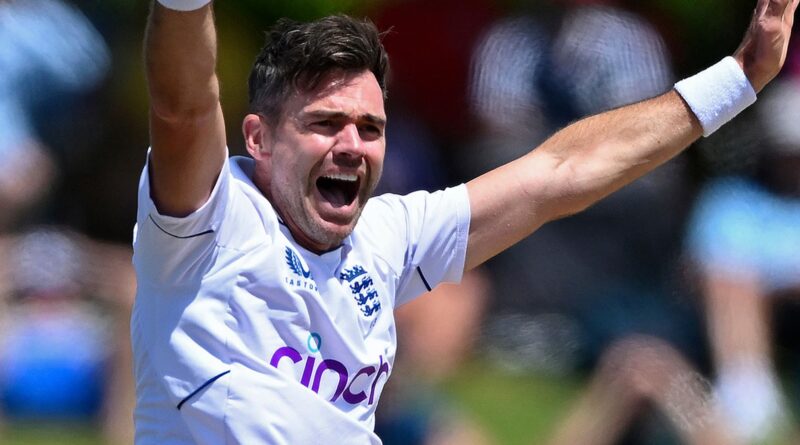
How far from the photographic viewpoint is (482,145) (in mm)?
5637

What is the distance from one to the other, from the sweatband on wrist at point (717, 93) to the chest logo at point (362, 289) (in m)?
0.95

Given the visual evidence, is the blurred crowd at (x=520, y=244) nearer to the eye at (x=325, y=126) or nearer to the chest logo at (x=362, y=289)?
the chest logo at (x=362, y=289)

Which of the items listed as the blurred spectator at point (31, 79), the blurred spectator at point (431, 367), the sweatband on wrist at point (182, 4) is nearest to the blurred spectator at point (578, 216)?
the blurred spectator at point (431, 367)

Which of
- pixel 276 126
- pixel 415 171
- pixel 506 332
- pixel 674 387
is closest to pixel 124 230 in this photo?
pixel 415 171

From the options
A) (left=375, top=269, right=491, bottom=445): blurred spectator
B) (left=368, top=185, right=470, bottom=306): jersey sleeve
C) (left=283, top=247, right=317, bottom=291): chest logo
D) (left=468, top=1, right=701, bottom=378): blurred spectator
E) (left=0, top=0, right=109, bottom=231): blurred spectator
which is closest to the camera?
(left=283, top=247, right=317, bottom=291): chest logo

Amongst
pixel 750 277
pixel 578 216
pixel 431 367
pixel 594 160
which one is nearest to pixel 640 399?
pixel 750 277

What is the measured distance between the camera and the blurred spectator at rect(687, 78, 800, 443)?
513cm

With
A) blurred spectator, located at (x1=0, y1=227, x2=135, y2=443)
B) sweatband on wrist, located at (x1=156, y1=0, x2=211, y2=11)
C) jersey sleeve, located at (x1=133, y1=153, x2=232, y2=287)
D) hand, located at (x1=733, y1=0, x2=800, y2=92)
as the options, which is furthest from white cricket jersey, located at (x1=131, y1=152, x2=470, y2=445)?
blurred spectator, located at (x1=0, y1=227, x2=135, y2=443)

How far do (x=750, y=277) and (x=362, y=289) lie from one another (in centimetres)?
270

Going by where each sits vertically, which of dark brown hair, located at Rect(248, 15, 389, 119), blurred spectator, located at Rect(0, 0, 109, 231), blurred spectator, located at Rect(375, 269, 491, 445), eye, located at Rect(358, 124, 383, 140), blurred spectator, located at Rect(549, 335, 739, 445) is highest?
dark brown hair, located at Rect(248, 15, 389, 119)

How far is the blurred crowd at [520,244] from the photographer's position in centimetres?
511

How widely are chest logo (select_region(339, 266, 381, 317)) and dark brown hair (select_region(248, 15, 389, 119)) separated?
40cm

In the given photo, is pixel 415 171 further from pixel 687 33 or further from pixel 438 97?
pixel 687 33

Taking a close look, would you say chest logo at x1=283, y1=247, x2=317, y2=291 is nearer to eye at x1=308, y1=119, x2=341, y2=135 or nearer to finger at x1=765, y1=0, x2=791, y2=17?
eye at x1=308, y1=119, x2=341, y2=135
